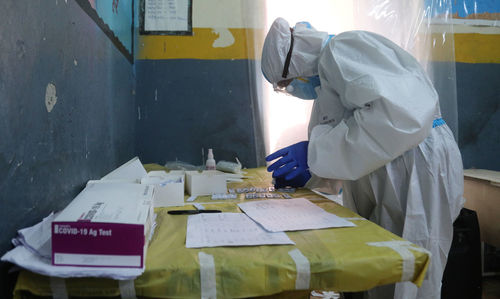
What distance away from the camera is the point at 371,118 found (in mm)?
890

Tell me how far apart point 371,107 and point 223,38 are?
1.30m

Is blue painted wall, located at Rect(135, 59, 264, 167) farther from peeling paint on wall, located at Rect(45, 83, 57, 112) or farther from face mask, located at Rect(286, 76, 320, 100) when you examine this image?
peeling paint on wall, located at Rect(45, 83, 57, 112)

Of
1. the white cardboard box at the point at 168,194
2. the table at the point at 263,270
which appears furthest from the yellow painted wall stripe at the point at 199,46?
the table at the point at 263,270

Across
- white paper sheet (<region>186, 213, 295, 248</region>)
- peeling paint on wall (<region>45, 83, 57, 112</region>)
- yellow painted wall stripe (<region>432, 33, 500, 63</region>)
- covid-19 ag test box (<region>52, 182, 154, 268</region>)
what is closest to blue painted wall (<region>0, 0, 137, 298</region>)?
peeling paint on wall (<region>45, 83, 57, 112</region>)

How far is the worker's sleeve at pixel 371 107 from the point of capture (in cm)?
87

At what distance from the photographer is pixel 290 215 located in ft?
2.57

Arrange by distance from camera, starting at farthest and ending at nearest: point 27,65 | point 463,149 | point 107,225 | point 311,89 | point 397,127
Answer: point 463,149 → point 311,89 → point 397,127 → point 27,65 → point 107,225

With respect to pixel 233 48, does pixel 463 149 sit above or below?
below

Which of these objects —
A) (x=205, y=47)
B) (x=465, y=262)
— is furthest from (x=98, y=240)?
(x=205, y=47)

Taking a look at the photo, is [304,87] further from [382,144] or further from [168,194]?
[168,194]

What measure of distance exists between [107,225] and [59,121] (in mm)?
421

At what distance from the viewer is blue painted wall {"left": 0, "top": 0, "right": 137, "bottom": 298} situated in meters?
0.54

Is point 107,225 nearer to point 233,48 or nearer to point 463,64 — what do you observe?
point 233,48

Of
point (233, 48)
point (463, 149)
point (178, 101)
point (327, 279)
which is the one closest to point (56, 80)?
point (327, 279)
